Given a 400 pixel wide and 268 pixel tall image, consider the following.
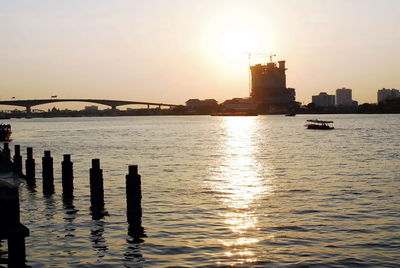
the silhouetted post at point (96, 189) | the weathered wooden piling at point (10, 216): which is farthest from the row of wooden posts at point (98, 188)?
the weathered wooden piling at point (10, 216)

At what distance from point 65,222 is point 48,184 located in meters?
8.04

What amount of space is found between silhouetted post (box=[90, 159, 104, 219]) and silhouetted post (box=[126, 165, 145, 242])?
2.46 m

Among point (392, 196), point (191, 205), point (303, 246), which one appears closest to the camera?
point (303, 246)

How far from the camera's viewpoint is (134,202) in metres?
20.7

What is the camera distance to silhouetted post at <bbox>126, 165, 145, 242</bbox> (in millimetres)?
19844

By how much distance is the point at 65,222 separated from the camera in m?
21.6

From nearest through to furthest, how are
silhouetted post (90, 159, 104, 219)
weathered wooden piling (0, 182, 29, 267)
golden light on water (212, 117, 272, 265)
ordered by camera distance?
weathered wooden piling (0, 182, 29, 267) < golden light on water (212, 117, 272, 265) < silhouetted post (90, 159, 104, 219)

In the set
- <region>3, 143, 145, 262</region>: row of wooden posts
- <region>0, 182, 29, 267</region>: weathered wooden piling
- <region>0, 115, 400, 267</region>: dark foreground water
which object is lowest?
A: <region>0, 115, 400, 267</region>: dark foreground water

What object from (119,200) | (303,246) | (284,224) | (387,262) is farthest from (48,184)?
(387,262)

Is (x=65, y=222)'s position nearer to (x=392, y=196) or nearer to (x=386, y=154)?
(x=392, y=196)

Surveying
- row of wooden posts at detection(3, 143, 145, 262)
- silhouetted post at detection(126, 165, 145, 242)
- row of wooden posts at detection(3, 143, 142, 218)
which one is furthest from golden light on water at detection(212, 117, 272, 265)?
row of wooden posts at detection(3, 143, 142, 218)

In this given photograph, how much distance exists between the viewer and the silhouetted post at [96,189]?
23031 mm

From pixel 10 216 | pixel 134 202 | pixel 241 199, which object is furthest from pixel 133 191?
pixel 10 216

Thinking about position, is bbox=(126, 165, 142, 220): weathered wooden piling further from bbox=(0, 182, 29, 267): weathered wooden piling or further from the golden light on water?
bbox=(0, 182, 29, 267): weathered wooden piling
